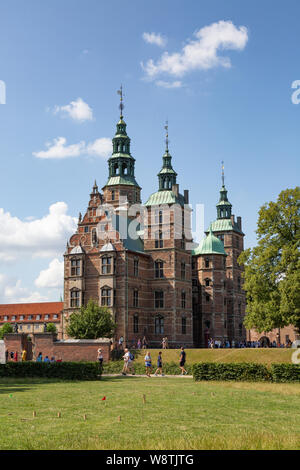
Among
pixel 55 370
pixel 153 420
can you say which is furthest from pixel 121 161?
pixel 153 420

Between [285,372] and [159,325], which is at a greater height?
[159,325]

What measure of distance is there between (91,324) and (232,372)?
25720 millimetres

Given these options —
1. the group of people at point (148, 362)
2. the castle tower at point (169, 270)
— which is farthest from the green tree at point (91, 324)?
the group of people at point (148, 362)

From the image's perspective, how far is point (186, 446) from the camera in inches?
392

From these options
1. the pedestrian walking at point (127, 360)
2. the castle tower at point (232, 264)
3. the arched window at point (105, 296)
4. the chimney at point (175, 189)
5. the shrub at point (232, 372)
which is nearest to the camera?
the shrub at point (232, 372)

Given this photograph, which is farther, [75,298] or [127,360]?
[75,298]

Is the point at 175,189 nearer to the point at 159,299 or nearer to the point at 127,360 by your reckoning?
the point at 159,299

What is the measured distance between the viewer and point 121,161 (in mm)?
70000

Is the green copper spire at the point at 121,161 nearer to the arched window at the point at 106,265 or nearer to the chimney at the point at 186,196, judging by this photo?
the chimney at the point at 186,196

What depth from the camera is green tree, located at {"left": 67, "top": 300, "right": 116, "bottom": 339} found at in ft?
168

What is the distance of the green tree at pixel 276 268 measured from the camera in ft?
120

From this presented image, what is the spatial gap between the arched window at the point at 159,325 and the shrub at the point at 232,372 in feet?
109
